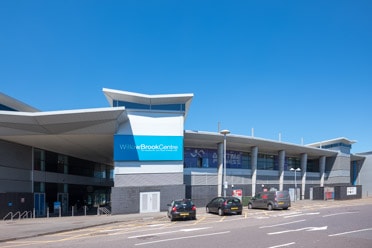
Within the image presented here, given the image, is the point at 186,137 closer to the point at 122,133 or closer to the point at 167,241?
the point at 122,133

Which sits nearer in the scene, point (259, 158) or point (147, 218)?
point (147, 218)

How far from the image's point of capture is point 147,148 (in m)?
30.4

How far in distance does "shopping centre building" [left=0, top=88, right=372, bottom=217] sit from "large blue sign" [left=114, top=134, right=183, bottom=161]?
83 mm

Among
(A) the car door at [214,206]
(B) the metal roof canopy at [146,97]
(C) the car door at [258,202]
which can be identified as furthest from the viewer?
(C) the car door at [258,202]

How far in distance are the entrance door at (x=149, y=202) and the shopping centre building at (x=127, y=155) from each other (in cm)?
8

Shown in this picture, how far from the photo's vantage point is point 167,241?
13469mm

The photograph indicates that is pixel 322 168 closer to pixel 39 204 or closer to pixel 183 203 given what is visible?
pixel 183 203

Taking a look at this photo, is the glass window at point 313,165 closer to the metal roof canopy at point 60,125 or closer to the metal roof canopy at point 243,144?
the metal roof canopy at point 243,144

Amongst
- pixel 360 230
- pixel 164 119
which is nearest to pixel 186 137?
pixel 164 119

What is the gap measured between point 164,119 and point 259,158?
66.6ft

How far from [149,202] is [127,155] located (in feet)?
14.7

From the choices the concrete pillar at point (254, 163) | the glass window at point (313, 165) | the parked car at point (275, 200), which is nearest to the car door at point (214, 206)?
the parked car at point (275, 200)

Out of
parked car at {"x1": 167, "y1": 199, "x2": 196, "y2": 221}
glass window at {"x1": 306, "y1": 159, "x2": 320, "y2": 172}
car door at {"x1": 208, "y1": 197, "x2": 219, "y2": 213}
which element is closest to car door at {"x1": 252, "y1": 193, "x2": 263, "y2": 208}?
car door at {"x1": 208, "y1": 197, "x2": 219, "y2": 213}

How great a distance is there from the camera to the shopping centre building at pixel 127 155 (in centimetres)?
2808
